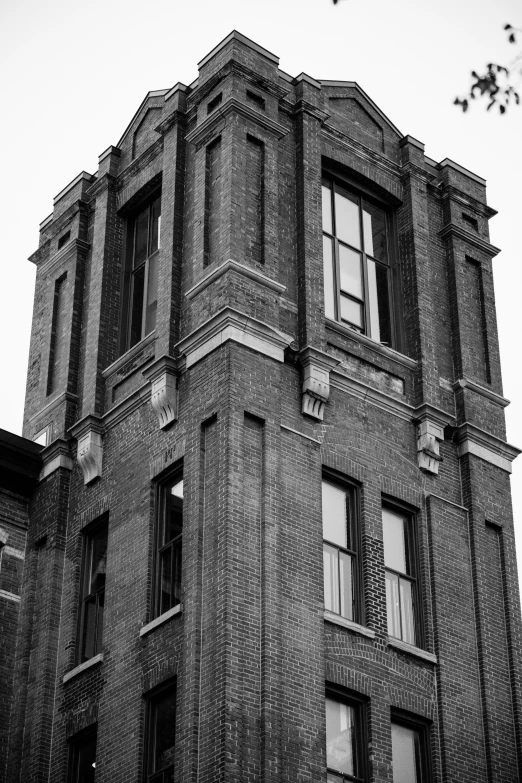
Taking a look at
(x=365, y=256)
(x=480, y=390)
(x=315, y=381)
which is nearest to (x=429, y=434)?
(x=480, y=390)

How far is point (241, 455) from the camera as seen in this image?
24594mm

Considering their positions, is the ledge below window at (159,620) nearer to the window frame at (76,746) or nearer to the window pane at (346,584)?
the window frame at (76,746)

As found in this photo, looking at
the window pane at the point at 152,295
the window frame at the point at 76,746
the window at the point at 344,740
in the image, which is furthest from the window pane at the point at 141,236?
the window at the point at 344,740

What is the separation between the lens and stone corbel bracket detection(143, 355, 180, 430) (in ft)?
87.2

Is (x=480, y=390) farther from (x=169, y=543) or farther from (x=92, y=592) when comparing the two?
(x=92, y=592)

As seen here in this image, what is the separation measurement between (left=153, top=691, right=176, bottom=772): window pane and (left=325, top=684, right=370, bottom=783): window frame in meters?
2.44

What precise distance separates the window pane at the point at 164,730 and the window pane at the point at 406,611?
174 inches

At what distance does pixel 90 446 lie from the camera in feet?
93.4

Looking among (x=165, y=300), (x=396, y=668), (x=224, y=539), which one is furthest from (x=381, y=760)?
(x=165, y=300)

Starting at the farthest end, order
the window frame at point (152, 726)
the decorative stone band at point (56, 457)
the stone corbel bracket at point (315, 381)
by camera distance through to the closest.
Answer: the decorative stone band at point (56, 457) < the stone corbel bracket at point (315, 381) < the window frame at point (152, 726)

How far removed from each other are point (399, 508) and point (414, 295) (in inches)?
194

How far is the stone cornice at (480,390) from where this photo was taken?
96.9 feet

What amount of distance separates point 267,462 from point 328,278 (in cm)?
583

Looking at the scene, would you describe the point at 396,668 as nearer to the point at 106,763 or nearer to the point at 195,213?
the point at 106,763
